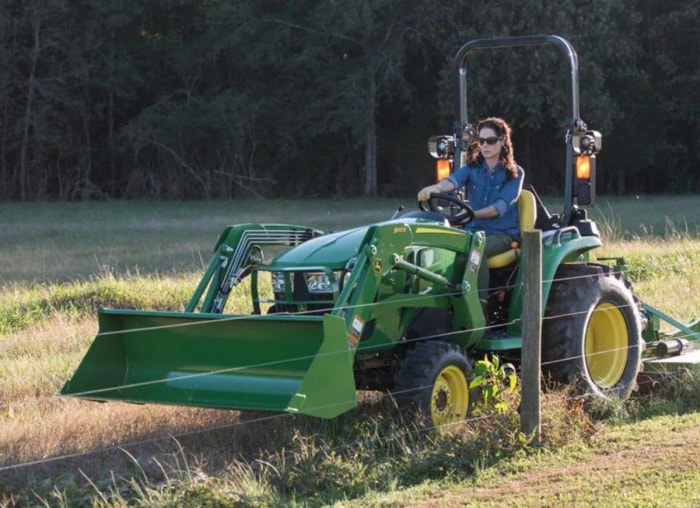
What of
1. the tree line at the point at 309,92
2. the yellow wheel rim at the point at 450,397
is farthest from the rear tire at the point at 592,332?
the tree line at the point at 309,92

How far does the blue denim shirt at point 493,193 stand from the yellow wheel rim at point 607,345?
0.90 meters

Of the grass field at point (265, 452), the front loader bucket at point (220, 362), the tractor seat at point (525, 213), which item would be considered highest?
the tractor seat at point (525, 213)

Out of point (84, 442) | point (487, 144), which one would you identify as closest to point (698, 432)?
point (487, 144)

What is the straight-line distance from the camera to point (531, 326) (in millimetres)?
6664

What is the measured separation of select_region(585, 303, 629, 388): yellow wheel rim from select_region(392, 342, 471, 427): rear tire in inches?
56.8

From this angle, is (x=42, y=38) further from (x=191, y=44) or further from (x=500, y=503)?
(x=500, y=503)

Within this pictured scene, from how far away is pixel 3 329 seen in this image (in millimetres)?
11312

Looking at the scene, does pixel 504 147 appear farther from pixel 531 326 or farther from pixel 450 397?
pixel 450 397

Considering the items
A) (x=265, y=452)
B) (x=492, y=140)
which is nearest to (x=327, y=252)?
(x=265, y=452)

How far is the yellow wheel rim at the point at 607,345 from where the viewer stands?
Result: 813 cm

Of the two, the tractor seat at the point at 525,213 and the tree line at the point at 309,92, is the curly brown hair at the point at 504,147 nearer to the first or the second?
the tractor seat at the point at 525,213

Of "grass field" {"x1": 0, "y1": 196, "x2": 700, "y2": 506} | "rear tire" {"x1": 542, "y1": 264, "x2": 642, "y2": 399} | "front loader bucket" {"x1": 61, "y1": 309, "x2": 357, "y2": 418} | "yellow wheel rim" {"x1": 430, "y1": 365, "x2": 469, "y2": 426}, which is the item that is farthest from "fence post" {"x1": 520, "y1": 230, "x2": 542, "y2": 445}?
"front loader bucket" {"x1": 61, "y1": 309, "x2": 357, "y2": 418}

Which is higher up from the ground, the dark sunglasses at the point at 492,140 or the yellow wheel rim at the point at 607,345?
the dark sunglasses at the point at 492,140

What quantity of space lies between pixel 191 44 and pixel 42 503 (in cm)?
3451
